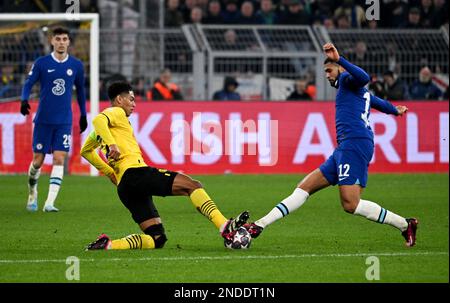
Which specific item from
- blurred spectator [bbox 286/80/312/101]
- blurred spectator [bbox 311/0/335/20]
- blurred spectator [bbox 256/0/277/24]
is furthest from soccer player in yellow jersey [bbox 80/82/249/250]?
blurred spectator [bbox 311/0/335/20]

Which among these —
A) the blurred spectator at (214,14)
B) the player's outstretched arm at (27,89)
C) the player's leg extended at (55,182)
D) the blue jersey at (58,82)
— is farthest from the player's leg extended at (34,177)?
the blurred spectator at (214,14)

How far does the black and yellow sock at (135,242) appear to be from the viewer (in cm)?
1073

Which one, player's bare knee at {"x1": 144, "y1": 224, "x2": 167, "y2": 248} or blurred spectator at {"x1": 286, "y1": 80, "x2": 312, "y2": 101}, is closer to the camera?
player's bare knee at {"x1": 144, "y1": 224, "x2": 167, "y2": 248}

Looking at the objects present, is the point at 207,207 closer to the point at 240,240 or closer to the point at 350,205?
the point at 240,240

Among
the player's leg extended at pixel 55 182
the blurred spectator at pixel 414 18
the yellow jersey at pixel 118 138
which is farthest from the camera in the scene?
the blurred spectator at pixel 414 18

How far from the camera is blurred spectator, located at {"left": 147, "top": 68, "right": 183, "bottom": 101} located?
21.9 meters

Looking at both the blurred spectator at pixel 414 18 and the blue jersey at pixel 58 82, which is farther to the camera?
the blurred spectator at pixel 414 18

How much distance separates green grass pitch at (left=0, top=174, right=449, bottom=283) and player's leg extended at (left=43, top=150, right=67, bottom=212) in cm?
20

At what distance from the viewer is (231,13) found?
24922 millimetres

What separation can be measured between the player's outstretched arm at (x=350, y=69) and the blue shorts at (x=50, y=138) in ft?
18.0

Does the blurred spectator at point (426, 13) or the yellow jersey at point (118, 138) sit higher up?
the blurred spectator at point (426, 13)

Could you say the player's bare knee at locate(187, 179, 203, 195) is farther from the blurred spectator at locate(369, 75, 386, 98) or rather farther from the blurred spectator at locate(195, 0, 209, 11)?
the blurred spectator at locate(195, 0, 209, 11)

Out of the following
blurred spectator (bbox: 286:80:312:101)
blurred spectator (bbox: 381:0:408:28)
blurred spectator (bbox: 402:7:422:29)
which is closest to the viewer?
blurred spectator (bbox: 286:80:312:101)

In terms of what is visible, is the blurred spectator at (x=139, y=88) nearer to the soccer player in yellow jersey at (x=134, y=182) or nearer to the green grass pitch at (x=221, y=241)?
the green grass pitch at (x=221, y=241)
